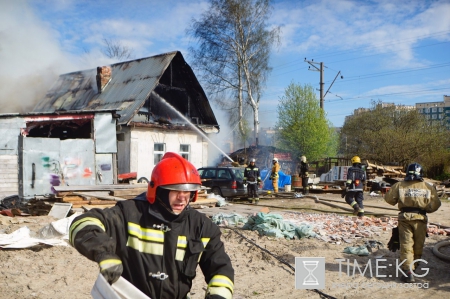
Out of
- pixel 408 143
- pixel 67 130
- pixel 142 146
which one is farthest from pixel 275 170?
pixel 408 143

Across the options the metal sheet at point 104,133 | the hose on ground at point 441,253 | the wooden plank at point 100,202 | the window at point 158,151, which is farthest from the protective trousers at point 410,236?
the window at point 158,151

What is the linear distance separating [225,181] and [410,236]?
11440 mm

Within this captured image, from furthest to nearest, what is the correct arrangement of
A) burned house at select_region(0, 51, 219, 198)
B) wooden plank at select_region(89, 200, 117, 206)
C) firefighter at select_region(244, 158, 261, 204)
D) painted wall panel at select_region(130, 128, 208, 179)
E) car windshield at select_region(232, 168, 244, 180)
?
1. painted wall panel at select_region(130, 128, 208, 179)
2. car windshield at select_region(232, 168, 244, 180)
3. firefighter at select_region(244, 158, 261, 204)
4. burned house at select_region(0, 51, 219, 198)
5. wooden plank at select_region(89, 200, 117, 206)

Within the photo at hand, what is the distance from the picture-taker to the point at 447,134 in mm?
32750

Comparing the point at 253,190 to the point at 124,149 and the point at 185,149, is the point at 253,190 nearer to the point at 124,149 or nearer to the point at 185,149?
the point at 124,149

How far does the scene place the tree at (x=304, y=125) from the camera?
35844mm

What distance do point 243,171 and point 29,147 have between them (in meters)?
8.60

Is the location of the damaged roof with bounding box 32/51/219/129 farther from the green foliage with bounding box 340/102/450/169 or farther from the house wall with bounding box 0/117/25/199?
the green foliage with bounding box 340/102/450/169

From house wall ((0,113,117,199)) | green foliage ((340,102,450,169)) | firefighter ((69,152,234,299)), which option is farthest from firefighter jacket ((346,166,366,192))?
green foliage ((340,102,450,169))

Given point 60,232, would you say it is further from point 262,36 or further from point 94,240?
point 262,36

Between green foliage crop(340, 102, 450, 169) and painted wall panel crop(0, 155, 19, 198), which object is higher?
green foliage crop(340, 102, 450, 169)

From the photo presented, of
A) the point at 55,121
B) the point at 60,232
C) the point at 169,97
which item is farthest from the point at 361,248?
the point at 169,97

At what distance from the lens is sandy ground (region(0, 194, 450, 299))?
583cm

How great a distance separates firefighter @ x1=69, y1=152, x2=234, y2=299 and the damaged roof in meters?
18.0
